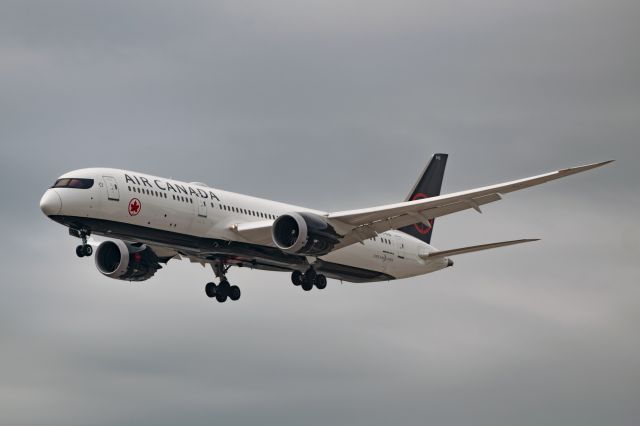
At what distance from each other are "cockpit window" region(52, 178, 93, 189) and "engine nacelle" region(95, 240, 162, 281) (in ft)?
33.0

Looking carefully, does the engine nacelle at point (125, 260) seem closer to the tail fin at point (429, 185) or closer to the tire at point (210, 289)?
the tire at point (210, 289)

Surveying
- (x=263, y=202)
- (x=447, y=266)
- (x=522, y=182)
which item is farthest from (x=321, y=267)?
(x=522, y=182)

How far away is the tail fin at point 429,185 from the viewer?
7469 cm

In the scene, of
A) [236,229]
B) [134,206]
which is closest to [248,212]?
[236,229]

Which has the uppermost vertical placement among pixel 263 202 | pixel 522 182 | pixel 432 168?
pixel 432 168

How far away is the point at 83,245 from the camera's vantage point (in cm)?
5803

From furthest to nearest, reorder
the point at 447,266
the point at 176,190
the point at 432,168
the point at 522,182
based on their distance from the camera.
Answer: the point at 432,168, the point at 447,266, the point at 176,190, the point at 522,182

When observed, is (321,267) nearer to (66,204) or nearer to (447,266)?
(447,266)

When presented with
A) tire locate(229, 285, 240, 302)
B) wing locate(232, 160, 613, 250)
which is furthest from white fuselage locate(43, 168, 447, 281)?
tire locate(229, 285, 240, 302)

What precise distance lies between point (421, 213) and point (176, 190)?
11627 millimetres

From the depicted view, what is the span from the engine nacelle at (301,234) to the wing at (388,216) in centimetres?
93

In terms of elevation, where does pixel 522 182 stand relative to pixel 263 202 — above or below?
below

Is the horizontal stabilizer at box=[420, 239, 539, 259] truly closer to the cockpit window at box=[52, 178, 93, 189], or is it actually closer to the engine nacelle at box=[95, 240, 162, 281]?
the engine nacelle at box=[95, 240, 162, 281]

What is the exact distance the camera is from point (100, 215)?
5791 centimetres
